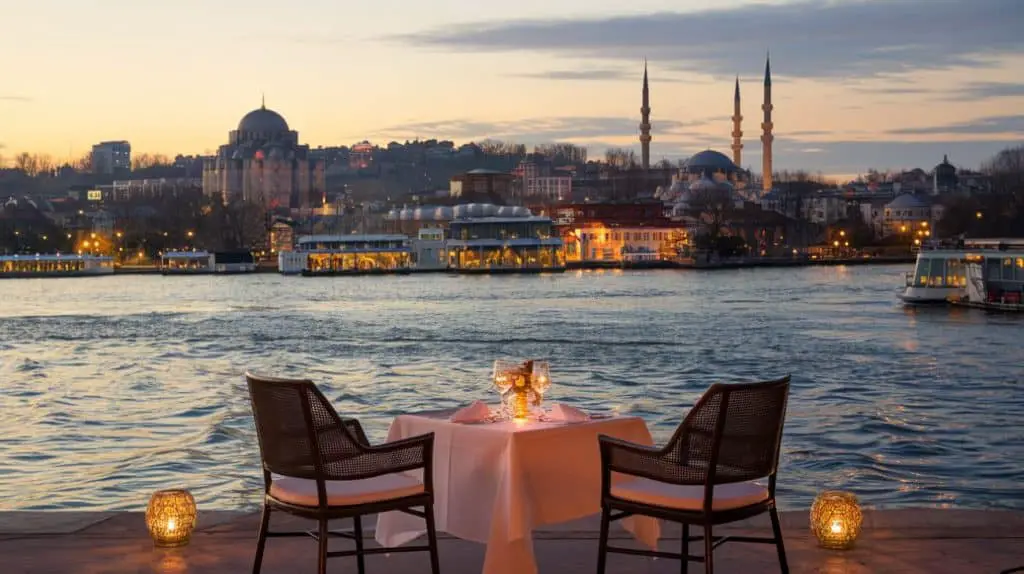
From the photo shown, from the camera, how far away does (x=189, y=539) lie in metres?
4.02

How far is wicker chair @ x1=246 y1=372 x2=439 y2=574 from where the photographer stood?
3.42 meters

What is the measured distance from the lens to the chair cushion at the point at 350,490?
3455mm

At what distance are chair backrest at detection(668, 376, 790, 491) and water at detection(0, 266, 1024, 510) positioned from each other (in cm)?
383

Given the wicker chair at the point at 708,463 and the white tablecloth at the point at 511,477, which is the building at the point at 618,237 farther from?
the wicker chair at the point at 708,463

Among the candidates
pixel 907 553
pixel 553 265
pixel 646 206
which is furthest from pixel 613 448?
pixel 646 206

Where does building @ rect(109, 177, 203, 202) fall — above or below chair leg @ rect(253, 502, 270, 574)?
above

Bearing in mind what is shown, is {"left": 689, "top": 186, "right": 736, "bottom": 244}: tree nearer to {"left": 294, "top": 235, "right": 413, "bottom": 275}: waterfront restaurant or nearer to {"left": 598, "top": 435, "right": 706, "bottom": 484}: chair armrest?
{"left": 294, "top": 235, "right": 413, "bottom": 275}: waterfront restaurant

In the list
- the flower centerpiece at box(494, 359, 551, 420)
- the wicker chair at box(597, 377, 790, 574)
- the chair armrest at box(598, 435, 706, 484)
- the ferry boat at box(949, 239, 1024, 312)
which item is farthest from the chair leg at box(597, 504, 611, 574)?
the ferry boat at box(949, 239, 1024, 312)

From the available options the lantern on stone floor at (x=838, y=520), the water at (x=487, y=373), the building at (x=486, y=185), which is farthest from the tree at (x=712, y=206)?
the lantern on stone floor at (x=838, y=520)

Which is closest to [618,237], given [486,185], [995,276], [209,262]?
[209,262]

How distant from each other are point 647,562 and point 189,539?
1243 millimetres

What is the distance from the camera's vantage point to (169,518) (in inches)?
155

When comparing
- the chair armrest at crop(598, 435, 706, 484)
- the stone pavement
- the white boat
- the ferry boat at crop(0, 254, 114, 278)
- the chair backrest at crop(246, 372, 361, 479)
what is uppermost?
the chair backrest at crop(246, 372, 361, 479)

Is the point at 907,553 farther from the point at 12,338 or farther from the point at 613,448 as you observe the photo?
the point at 12,338
